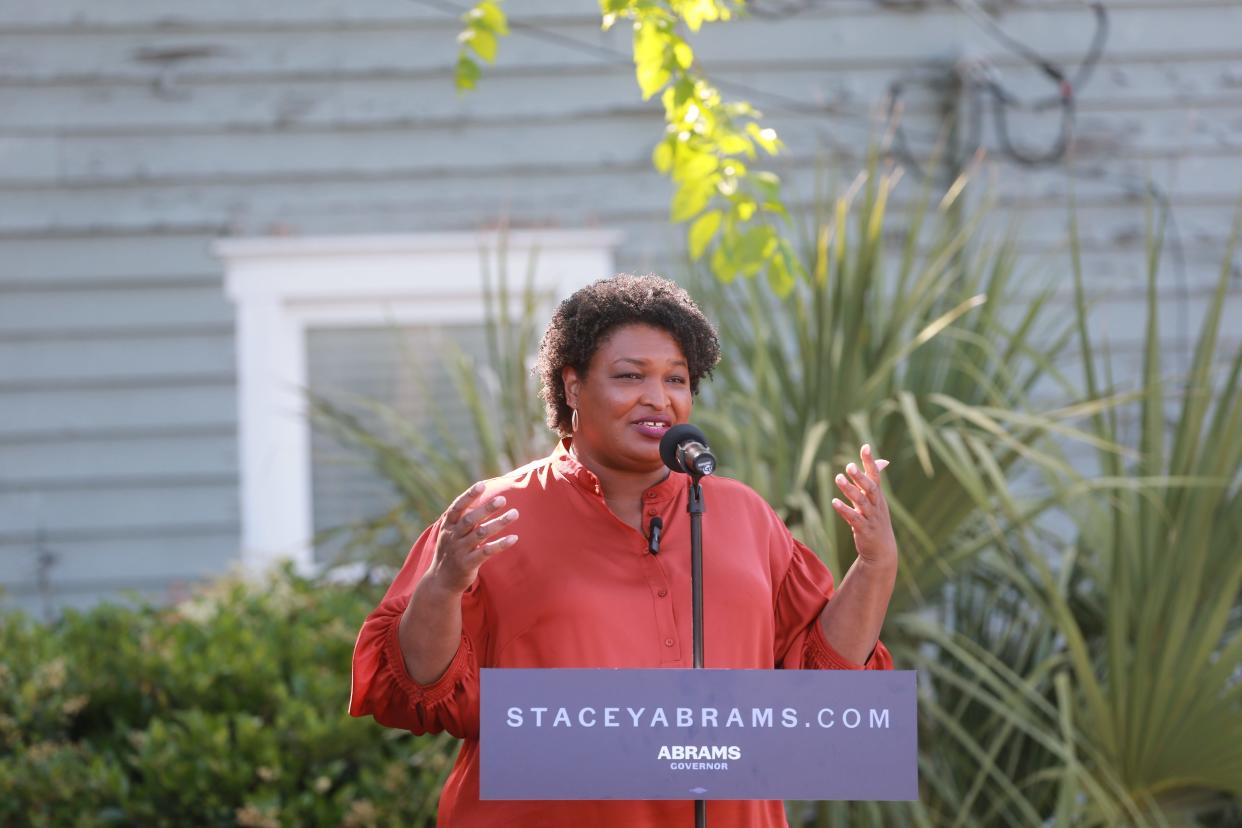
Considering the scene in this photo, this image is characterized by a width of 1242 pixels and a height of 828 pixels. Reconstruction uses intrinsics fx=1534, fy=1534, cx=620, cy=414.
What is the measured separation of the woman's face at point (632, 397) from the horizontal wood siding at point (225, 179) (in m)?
3.25

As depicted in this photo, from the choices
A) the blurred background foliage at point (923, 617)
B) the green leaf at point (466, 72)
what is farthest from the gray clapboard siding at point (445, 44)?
the green leaf at point (466, 72)

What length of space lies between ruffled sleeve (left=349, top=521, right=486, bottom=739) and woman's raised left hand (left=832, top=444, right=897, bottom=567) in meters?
0.62

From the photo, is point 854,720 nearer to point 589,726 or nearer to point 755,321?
point 589,726

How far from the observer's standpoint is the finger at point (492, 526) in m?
2.16

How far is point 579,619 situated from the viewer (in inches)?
95.4

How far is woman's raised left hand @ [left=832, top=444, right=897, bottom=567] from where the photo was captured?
94.3 inches

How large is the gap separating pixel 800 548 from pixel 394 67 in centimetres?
369

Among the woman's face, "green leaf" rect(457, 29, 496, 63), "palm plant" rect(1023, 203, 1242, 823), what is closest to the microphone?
the woman's face

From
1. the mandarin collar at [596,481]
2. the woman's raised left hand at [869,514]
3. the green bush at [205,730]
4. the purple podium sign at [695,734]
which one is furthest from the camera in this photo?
the green bush at [205,730]

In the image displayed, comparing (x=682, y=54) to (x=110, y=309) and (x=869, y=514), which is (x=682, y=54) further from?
(x=110, y=309)

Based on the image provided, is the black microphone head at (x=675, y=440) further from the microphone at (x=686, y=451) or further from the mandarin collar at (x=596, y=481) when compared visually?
the mandarin collar at (x=596, y=481)

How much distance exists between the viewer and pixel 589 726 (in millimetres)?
2094

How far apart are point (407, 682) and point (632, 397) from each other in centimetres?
58

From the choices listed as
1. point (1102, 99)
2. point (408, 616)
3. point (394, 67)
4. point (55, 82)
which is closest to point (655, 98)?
point (394, 67)
